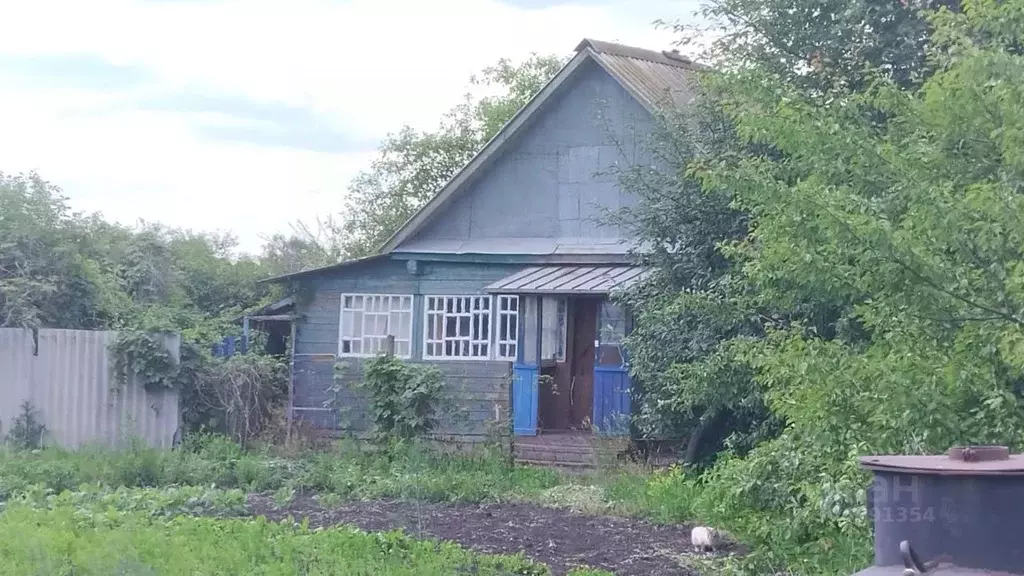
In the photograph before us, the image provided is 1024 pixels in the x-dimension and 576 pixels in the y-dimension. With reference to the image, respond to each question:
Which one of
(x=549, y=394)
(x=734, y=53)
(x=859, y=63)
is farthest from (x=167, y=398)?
(x=859, y=63)

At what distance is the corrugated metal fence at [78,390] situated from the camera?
16.6 meters

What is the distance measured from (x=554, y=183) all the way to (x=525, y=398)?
363 cm

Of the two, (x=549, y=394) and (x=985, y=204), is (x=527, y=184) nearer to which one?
(x=549, y=394)

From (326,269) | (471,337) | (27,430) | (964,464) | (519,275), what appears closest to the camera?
(964,464)

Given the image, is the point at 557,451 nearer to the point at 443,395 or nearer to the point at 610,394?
the point at 610,394

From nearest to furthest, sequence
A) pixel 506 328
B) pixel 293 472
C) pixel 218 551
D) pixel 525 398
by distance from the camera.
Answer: pixel 218 551
pixel 293 472
pixel 525 398
pixel 506 328

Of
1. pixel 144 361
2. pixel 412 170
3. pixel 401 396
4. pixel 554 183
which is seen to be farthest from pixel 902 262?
pixel 412 170

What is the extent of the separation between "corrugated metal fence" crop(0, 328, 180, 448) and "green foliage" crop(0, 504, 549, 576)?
6.80 metres

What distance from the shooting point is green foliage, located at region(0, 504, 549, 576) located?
8102mm

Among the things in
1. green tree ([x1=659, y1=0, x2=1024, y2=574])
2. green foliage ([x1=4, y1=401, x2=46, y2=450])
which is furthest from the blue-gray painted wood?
green tree ([x1=659, y1=0, x2=1024, y2=574])

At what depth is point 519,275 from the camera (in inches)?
722

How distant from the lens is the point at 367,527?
1106cm

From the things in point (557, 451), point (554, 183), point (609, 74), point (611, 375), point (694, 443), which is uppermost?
point (609, 74)

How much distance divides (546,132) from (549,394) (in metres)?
4.18
